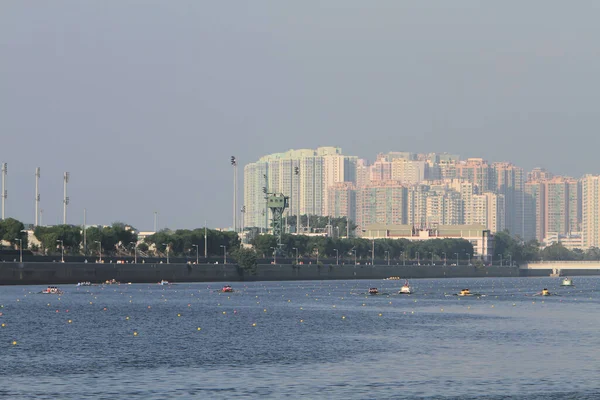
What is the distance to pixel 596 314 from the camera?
142875mm

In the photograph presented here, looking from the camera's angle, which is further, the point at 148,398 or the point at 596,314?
the point at 596,314

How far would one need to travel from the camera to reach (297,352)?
91.3 m

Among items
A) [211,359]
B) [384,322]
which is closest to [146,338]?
[211,359]

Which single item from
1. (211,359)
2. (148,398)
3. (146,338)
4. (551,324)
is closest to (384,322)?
(551,324)

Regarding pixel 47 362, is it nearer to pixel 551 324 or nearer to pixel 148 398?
pixel 148 398

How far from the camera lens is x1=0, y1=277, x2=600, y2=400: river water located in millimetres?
70188

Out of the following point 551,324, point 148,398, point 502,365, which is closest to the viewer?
point 148,398

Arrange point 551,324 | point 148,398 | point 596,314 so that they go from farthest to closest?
point 596,314 < point 551,324 < point 148,398

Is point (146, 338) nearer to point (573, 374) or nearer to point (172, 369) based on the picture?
point (172, 369)

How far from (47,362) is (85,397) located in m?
18.0

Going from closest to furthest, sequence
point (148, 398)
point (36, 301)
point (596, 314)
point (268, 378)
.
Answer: point (148, 398) → point (268, 378) → point (596, 314) → point (36, 301)

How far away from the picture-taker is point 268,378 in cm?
7488

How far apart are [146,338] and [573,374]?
41544 millimetres

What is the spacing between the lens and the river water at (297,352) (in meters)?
70.2
